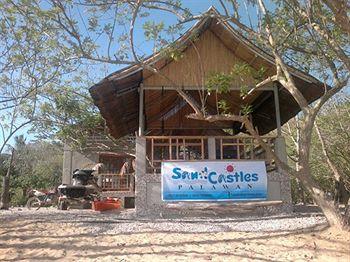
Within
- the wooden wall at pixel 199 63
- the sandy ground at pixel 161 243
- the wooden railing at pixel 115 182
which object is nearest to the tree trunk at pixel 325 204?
the sandy ground at pixel 161 243

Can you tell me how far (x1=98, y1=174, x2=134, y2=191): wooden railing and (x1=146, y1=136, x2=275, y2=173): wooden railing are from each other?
18.1 ft

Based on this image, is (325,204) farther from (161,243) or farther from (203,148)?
(203,148)

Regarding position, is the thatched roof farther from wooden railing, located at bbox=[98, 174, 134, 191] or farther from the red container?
wooden railing, located at bbox=[98, 174, 134, 191]

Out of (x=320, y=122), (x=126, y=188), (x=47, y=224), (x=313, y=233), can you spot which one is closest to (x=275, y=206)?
(x=313, y=233)

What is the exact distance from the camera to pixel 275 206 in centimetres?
1012

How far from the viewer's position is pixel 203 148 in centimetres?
1070

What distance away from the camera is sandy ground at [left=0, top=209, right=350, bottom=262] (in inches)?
264

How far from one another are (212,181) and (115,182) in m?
11.4

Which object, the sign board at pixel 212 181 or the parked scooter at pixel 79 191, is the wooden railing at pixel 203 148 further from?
the parked scooter at pixel 79 191

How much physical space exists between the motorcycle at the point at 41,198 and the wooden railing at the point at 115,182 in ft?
13.6

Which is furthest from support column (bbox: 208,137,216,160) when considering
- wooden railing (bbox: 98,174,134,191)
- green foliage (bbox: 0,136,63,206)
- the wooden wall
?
green foliage (bbox: 0,136,63,206)

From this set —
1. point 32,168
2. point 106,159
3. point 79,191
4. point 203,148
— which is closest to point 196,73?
point 203,148

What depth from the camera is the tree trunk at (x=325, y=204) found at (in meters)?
7.71

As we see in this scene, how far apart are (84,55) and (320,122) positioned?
14.0 metres
